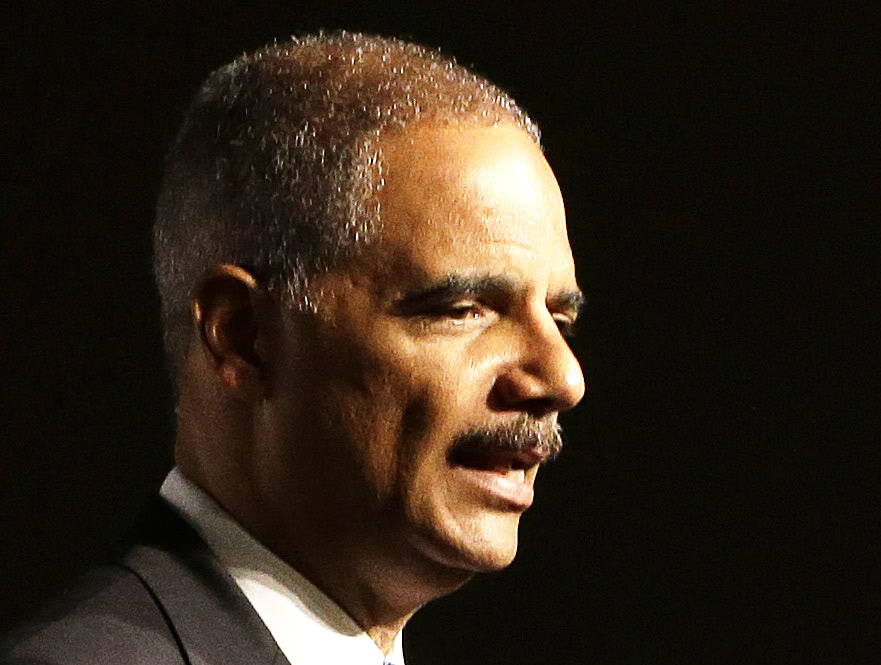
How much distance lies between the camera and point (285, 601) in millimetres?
2066

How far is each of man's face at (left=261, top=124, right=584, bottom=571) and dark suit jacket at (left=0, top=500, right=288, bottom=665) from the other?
0.14 m

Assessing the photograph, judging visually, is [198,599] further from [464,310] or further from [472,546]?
[464,310]

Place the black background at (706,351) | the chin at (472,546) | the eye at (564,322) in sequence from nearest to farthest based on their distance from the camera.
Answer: the chin at (472,546), the eye at (564,322), the black background at (706,351)

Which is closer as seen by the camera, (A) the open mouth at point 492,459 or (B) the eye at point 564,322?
(A) the open mouth at point 492,459

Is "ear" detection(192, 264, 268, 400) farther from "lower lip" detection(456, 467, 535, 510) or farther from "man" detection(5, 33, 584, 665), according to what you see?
"lower lip" detection(456, 467, 535, 510)

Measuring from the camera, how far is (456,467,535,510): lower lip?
2055mm

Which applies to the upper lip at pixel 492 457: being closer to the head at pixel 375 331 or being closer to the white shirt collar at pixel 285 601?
the head at pixel 375 331

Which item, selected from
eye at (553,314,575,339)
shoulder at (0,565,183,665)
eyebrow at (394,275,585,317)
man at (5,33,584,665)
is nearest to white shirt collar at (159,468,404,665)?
man at (5,33,584,665)

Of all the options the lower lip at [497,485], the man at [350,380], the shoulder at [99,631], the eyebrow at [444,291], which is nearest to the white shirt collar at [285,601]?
the man at [350,380]

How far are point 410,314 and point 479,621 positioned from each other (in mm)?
1327

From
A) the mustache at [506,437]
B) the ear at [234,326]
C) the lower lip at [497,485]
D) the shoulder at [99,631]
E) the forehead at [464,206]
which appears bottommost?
the shoulder at [99,631]

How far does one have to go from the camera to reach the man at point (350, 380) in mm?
2039

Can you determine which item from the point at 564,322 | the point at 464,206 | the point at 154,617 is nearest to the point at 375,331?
the point at 464,206

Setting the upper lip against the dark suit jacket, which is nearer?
the dark suit jacket
